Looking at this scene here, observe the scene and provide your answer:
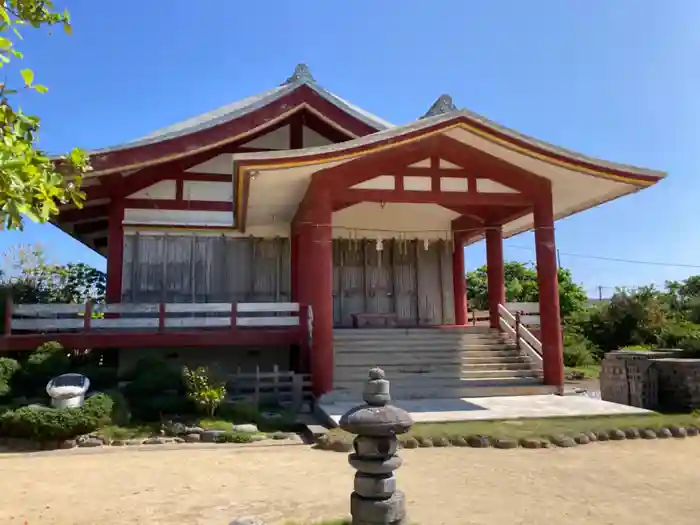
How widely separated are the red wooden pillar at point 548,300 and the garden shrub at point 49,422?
27.4 feet

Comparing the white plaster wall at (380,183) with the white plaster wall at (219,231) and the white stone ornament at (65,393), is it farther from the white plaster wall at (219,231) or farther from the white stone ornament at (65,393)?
the white stone ornament at (65,393)

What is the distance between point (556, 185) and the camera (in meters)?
13.0

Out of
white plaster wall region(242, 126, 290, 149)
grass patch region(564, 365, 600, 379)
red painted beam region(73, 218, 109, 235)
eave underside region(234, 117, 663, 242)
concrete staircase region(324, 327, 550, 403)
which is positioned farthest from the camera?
grass patch region(564, 365, 600, 379)

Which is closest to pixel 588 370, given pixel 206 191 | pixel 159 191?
pixel 206 191

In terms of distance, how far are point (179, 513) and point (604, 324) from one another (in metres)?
22.3

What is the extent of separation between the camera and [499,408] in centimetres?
1033

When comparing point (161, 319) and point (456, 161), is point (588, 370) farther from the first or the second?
point (161, 319)

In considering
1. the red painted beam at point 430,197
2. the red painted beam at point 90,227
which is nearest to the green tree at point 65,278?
the red painted beam at point 90,227

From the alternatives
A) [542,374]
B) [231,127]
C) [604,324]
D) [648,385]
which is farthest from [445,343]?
[604,324]

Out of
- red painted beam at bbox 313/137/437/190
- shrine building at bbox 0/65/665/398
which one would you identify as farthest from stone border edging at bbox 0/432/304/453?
red painted beam at bbox 313/137/437/190

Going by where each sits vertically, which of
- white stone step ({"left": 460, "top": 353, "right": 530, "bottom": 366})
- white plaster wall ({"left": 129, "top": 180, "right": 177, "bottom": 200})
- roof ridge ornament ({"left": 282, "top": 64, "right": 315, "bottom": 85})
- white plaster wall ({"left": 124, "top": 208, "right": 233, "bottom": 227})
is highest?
roof ridge ornament ({"left": 282, "top": 64, "right": 315, "bottom": 85})

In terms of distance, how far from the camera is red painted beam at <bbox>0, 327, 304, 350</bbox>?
38.4 ft

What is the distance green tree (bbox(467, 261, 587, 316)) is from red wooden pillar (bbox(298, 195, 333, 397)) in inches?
616

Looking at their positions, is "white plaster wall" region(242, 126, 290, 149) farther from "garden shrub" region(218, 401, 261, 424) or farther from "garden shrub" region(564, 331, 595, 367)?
"garden shrub" region(564, 331, 595, 367)
